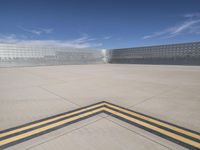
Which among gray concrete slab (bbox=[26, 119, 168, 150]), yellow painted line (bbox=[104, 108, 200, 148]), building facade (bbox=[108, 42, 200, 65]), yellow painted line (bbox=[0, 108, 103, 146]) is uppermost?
building facade (bbox=[108, 42, 200, 65])

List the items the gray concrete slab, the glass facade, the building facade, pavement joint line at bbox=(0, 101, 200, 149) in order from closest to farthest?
the gray concrete slab, pavement joint line at bbox=(0, 101, 200, 149), the glass facade, the building facade

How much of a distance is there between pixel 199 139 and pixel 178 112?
3.71 ft

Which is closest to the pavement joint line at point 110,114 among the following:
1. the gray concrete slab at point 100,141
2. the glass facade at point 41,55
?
the gray concrete slab at point 100,141

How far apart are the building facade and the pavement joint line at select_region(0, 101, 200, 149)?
31847 mm

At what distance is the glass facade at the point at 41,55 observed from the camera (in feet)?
85.1

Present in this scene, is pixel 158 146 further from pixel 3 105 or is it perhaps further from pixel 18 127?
pixel 3 105

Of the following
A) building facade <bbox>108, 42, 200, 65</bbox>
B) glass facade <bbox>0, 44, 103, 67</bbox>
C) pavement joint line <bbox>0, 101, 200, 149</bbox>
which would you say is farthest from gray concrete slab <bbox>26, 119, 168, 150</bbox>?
building facade <bbox>108, 42, 200, 65</bbox>

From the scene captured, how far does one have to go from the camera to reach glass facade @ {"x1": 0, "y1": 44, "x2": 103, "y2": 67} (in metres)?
26.0

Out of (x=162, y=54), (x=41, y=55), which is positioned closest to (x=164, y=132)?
(x=41, y=55)

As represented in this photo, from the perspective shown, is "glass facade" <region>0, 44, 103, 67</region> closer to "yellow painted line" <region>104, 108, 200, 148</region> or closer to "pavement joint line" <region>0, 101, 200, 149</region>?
"pavement joint line" <region>0, 101, 200, 149</region>

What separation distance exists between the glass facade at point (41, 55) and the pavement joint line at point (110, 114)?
29255 millimetres

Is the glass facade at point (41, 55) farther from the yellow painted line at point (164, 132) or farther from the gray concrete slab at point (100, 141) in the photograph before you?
the yellow painted line at point (164, 132)

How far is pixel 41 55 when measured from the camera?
30625 millimetres

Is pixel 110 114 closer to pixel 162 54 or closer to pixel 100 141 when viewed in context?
pixel 100 141
